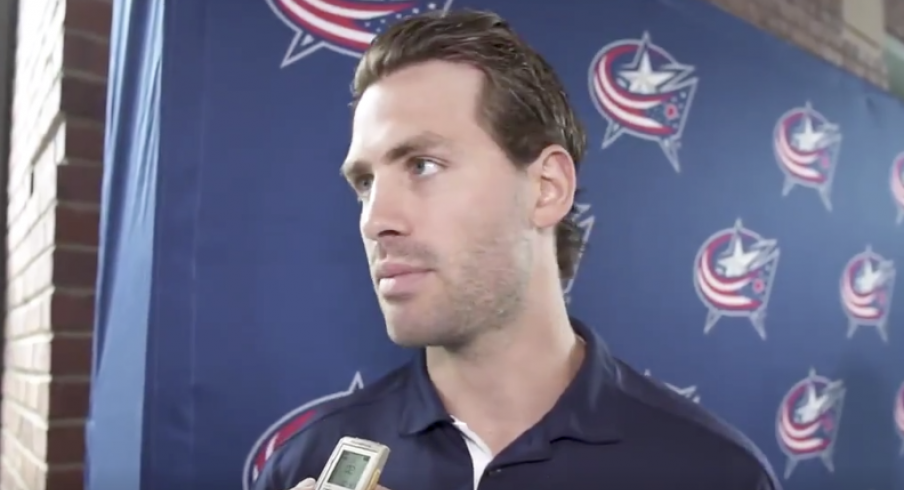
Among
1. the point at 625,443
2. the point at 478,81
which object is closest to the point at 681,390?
the point at 625,443

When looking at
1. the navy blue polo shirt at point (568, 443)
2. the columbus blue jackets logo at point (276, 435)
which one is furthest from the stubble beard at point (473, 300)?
the columbus blue jackets logo at point (276, 435)

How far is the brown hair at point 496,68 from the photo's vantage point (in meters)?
0.94

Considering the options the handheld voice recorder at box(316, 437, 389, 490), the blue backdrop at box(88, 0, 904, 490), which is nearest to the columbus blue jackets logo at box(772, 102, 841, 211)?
the blue backdrop at box(88, 0, 904, 490)

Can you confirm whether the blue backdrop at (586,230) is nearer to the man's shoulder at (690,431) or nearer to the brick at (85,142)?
the brick at (85,142)

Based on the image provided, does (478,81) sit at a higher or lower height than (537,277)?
higher

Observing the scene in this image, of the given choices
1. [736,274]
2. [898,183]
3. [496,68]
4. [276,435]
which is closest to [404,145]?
[496,68]

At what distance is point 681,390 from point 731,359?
0.58 feet

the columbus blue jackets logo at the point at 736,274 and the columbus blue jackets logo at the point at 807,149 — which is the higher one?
the columbus blue jackets logo at the point at 807,149

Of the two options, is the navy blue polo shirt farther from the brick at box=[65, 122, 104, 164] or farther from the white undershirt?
the brick at box=[65, 122, 104, 164]

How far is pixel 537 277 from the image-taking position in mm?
978

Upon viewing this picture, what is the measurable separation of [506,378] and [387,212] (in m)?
0.25

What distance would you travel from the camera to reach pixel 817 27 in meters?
2.13

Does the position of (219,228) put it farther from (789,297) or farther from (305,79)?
(789,297)

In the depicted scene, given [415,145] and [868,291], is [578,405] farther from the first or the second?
[868,291]
